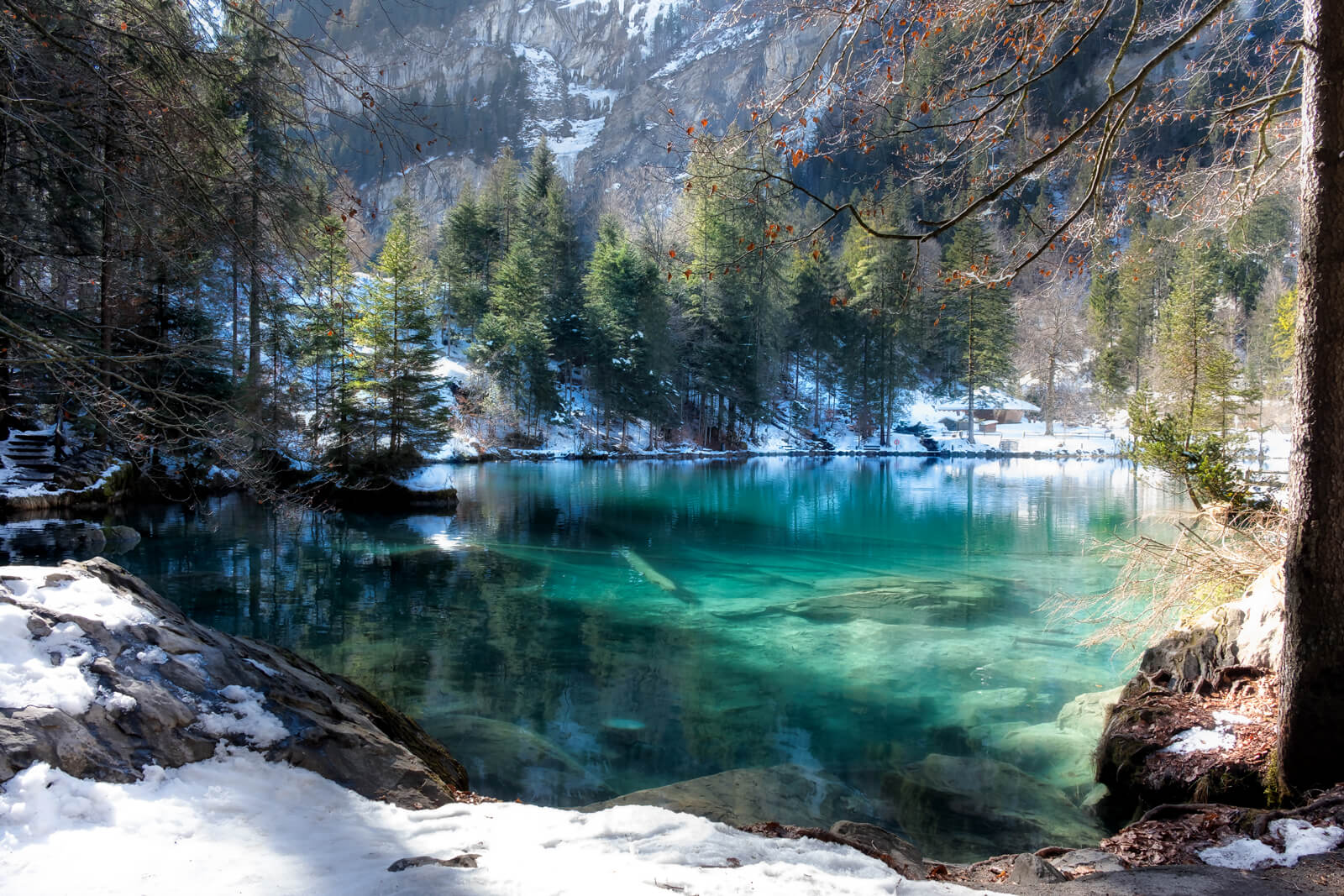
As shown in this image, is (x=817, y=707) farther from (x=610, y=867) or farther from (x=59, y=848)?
(x=59, y=848)

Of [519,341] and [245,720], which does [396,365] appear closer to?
[519,341]

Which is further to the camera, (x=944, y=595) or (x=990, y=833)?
(x=944, y=595)

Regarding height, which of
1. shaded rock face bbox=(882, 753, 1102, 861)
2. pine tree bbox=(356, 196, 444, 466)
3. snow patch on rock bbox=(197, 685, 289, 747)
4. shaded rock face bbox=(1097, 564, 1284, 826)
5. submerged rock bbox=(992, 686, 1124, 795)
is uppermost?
pine tree bbox=(356, 196, 444, 466)

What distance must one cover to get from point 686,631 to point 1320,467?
7.49 m

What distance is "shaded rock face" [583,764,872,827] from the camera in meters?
4.92

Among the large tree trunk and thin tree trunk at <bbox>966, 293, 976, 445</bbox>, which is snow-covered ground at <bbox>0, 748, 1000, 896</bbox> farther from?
thin tree trunk at <bbox>966, 293, 976, 445</bbox>

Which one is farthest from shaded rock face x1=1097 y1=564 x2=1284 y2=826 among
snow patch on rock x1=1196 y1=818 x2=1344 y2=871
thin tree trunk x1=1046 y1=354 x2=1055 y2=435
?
thin tree trunk x1=1046 y1=354 x2=1055 y2=435

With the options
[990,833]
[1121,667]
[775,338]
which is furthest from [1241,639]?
[775,338]

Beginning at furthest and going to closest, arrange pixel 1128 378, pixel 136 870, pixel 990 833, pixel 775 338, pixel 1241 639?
pixel 1128 378, pixel 775 338, pixel 1241 639, pixel 990 833, pixel 136 870

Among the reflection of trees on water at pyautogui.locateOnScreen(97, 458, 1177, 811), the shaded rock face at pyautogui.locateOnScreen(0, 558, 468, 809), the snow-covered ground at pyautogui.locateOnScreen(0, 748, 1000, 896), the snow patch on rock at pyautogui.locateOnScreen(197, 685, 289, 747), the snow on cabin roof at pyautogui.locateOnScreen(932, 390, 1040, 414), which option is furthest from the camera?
the snow on cabin roof at pyautogui.locateOnScreen(932, 390, 1040, 414)

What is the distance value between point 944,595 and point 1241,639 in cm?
663

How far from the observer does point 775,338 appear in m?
48.2

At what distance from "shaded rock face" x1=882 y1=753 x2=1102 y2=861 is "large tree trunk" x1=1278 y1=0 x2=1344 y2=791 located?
1766 mm

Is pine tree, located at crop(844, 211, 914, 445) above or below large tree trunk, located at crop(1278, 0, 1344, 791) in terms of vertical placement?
above
